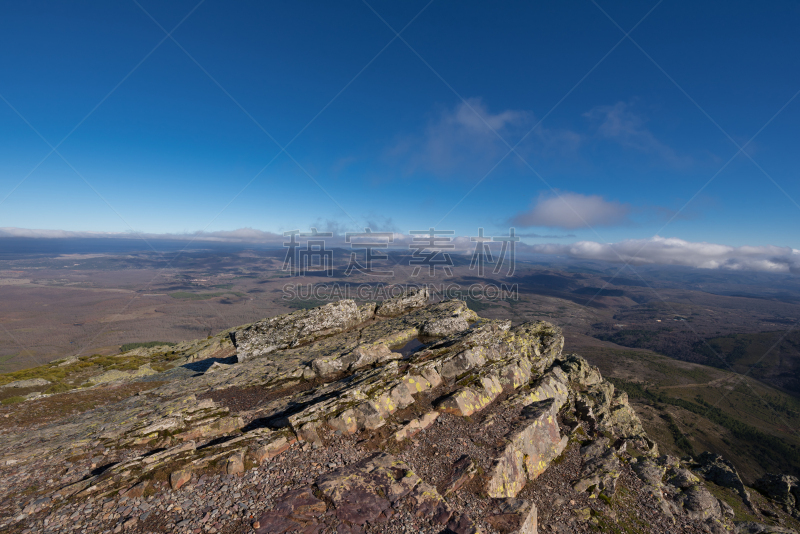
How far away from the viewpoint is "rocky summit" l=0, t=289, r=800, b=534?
968cm

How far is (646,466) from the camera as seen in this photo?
19.2 metres

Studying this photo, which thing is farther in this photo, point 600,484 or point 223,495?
point 600,484

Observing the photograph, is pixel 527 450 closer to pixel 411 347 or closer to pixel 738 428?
pixel 411 347

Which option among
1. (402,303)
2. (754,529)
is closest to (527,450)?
(754,529)

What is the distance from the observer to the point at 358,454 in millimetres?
13133

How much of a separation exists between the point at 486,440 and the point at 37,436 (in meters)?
24.6

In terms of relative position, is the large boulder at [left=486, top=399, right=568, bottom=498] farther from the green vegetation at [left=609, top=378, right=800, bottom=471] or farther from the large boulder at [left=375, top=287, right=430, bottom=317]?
the green vegetation at [left=609, top=378, right=800, bottom=471]

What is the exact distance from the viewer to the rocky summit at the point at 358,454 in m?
9.68

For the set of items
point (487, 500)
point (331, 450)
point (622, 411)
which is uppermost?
point (331, 450)

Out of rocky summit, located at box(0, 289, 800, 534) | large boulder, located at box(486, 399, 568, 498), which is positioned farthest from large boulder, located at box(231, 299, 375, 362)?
large boulder, located at box(486, 399, 568, 498)

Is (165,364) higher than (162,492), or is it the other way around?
(162,492)

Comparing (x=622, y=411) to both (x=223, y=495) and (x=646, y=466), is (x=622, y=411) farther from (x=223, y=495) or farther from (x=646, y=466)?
(x=223, y=495)

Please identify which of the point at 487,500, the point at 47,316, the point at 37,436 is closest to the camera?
the point at 487,500

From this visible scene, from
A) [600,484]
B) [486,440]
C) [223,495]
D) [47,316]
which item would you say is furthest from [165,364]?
[47,316]
